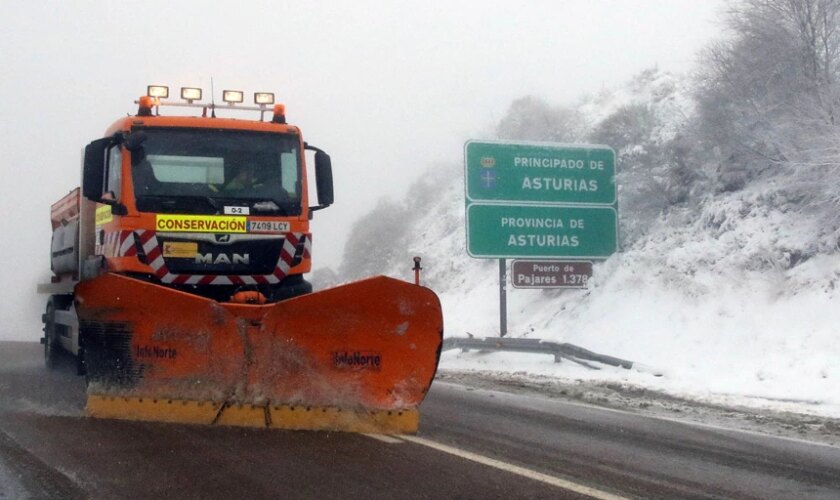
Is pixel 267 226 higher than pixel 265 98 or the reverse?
the reverse

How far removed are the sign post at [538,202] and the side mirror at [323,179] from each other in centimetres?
761

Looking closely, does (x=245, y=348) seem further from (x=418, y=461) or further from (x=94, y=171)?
(x=94, y=171)

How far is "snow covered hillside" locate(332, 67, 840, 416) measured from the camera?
1275 cm

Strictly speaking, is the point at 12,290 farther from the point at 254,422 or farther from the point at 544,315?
the point at 254,422

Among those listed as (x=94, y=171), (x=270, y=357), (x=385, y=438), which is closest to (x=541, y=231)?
(x=94, y=171)

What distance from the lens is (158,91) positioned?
1052 cm

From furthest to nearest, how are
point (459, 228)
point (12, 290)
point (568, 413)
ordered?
point (12, 290)
point (459, 228)
point (568, 413)

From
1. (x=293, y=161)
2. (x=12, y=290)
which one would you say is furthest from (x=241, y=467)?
(x=12, y=290)

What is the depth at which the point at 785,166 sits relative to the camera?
1599 cm

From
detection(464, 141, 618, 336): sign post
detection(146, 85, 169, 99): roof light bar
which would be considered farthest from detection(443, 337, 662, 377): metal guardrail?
detection(146, 85, 169, 99): roof light bar

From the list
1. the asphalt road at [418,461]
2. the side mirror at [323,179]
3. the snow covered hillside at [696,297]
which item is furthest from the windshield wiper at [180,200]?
the snow covered hillside at [696,297]

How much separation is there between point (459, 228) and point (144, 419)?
2764 centimetres

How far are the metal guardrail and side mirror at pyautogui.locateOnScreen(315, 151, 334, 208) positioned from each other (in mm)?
5895

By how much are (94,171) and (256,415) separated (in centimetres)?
362
